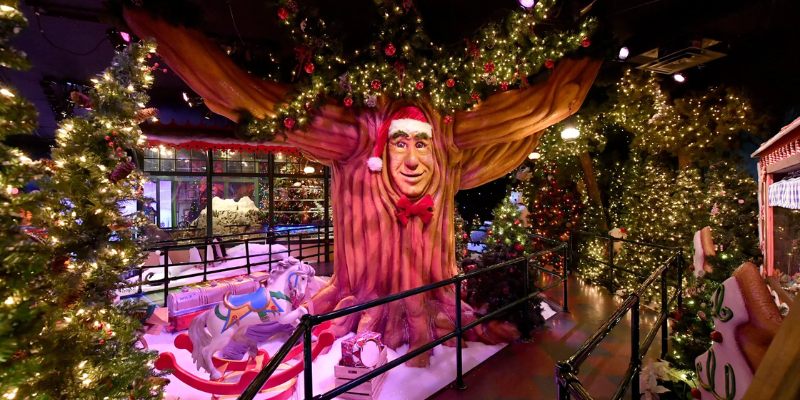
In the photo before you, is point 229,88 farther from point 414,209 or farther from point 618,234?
point 618,234

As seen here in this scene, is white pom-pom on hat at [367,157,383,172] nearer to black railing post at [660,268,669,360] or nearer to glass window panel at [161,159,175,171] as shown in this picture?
black railing post at [660,268,669,360]

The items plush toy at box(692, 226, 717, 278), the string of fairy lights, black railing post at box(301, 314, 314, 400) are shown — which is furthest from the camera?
the string of fairy lights

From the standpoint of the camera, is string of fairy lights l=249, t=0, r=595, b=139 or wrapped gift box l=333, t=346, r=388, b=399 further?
string of fairy lights l=249, t=0, r=595, b=139

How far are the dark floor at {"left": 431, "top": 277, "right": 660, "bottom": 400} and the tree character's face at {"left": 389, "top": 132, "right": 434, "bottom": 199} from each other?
7.11ft

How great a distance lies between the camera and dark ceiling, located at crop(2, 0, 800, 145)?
5.39 meters

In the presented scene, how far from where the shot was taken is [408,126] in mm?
4754

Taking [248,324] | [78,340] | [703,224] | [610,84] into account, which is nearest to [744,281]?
[78,340]

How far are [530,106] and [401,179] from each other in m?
2.02

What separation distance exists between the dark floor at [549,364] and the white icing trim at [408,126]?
274 centimetres

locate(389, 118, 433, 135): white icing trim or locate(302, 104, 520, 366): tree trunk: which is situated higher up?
locate(389, 118, 433, 135): white icing trim

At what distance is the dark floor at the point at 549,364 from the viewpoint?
135 inches

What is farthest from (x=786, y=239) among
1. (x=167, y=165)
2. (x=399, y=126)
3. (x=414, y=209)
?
(x=167, y=165)

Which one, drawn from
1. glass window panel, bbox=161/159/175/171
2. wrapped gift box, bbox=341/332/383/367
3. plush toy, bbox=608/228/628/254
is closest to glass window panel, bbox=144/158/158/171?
glass window panel, bbox=161/159/175/171

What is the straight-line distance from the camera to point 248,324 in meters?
3.77
